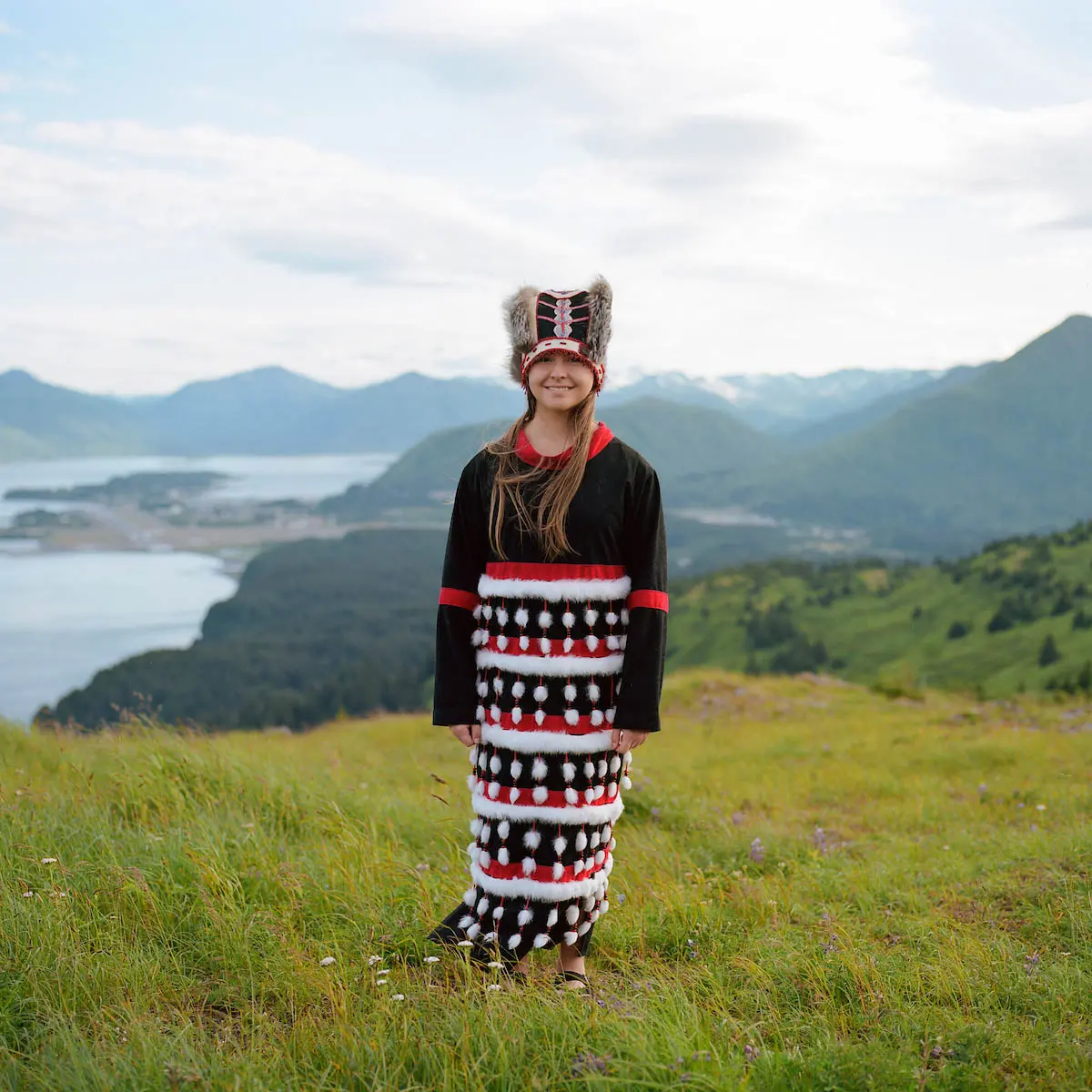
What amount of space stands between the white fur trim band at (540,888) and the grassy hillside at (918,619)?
51943mm

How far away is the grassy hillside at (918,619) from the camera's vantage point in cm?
6038

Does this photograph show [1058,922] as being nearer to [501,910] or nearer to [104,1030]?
[501,910]

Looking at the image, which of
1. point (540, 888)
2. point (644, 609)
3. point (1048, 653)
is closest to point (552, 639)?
point (644, 609)

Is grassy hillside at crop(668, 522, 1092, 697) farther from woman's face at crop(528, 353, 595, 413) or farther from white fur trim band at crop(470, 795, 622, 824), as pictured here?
woman's face at crop(528, 353, 595, 413)

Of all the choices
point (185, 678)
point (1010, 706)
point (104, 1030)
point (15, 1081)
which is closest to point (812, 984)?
point (104, 1030)

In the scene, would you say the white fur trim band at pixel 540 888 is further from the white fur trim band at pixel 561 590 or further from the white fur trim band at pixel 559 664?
the white fur trim band at pixel 561 590

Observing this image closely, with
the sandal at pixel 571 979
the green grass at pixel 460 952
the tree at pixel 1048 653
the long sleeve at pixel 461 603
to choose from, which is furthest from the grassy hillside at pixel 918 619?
the long sleeve at pixel 461 603

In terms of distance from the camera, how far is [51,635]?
124375 millimetres

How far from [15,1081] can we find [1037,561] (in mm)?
88067

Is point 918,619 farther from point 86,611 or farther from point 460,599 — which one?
point 86,611

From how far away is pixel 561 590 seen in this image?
3404 mm

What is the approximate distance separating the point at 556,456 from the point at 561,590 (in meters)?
0.55

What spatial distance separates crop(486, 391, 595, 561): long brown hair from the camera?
3.40m

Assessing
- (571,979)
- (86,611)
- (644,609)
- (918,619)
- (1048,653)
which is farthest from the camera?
(86,611)
